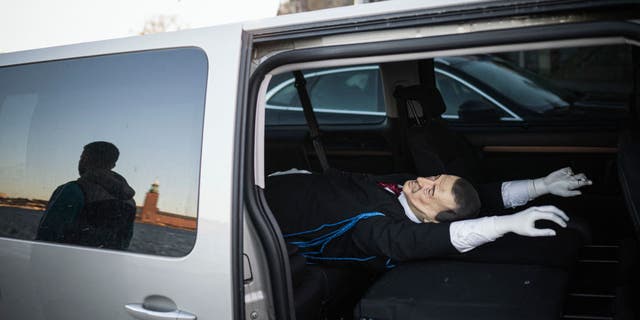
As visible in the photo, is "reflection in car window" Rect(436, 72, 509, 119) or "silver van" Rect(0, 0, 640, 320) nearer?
"silver van" Rect(0, 0, 640, 320)

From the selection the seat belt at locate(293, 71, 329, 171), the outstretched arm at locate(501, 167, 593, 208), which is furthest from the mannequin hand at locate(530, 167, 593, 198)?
the seat belt at locate(293, 71, 329, 171)

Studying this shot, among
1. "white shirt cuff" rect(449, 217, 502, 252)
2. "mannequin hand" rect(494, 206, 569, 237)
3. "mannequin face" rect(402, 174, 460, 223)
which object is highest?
"mannequin face" rect(402, 174, 460, 223)

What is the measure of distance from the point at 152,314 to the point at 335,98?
384cm

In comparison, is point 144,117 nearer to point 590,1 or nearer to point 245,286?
point 245,286

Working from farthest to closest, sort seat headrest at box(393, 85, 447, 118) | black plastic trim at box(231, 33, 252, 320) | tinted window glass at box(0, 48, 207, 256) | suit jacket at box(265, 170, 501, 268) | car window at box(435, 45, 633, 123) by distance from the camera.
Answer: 1. car window at box(435, 45, 633, 123)
2. seat headrest at box(393, 85, 447, 118)
3. suit jacket at box(265, 170, 501, 268)
4. tinted window glass at box(0, 48, 207, 256)
5. black plastic trim at box(231, 33, 252, 320)

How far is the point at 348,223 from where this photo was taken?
8.23 ft

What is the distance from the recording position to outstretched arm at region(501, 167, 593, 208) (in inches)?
106

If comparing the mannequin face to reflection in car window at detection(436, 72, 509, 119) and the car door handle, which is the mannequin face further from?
reflection in car window at detection(436, 72, 509, 119)

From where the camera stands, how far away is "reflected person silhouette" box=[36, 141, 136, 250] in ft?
6.44

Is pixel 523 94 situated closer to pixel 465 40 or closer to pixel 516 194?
pixel 516 194

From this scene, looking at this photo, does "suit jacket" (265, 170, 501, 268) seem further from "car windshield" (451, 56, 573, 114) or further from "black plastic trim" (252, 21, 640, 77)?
"car windshield" (451, 56, 573, 114)

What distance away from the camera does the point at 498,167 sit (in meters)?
4.01

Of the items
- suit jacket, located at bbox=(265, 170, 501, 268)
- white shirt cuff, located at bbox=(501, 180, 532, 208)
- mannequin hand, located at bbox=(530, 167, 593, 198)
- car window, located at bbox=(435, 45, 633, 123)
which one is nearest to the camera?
suit jacket, located at bbox=(265, 170, 501, 268)

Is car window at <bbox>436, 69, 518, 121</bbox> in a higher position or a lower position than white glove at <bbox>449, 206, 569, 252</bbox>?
higher
